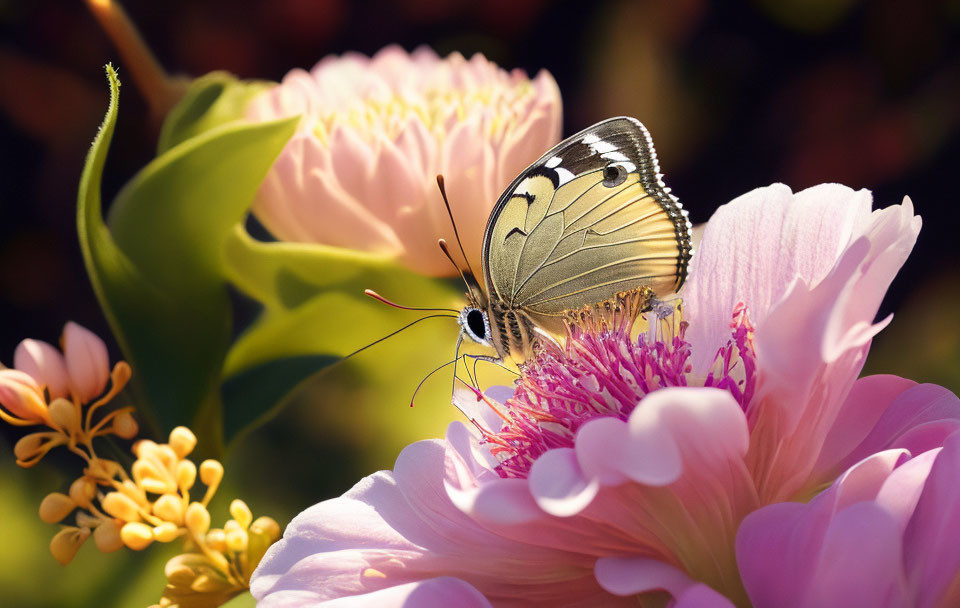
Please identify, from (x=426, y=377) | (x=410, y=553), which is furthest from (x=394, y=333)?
(x=410, y=553)

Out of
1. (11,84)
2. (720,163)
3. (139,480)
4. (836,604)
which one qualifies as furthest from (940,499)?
(11,84)

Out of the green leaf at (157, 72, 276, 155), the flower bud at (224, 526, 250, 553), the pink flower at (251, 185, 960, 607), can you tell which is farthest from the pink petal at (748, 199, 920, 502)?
the green leaf at (157, 72, 276, 155)

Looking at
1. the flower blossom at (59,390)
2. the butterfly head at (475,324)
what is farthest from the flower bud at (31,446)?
the butterfly head at (475,324)

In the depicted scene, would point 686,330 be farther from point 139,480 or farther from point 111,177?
point 111,177

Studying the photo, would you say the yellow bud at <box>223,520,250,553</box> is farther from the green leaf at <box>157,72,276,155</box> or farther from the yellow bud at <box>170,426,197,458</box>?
the green leaf at <box>157,72,276,155</box>

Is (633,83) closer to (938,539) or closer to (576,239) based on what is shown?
(576,239)

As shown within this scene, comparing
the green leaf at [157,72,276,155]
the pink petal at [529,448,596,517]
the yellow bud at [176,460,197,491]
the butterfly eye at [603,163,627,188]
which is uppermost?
the green leaf at [157,72,276,155]

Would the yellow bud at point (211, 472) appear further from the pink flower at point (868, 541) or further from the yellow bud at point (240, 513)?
the pink flower at point (868, 541)
